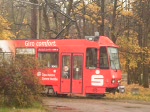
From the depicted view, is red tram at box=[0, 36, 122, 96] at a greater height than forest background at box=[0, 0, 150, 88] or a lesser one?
lesser

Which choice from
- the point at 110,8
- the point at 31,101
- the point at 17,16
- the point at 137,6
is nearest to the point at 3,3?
the point at 110,8

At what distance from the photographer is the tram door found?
21016 mm

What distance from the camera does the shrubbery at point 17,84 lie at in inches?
583

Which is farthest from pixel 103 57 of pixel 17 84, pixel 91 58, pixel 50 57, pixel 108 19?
pixel 108 19

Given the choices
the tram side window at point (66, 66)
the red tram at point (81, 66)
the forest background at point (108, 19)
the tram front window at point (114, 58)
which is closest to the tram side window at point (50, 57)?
the red tram at point (81, 66)

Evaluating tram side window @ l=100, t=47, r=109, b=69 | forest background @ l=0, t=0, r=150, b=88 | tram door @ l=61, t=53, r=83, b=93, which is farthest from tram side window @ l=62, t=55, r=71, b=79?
forest background @ l=0, t=0, r=150, b=88

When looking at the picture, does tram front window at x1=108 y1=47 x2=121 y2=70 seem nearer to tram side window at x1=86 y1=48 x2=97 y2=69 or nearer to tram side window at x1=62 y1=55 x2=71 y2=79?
tram side window at x1=86 y1=48 x2=97 y2=69

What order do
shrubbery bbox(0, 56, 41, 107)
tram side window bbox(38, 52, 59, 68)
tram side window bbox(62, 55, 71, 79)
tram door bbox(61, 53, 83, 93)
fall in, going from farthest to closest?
tram side window bbox(38, 52, 59, 68) → tram side window bbox(62, 55, 71, 79) → tram door bbox(61, 53, 83, 93) → shrubbery bbox(0, 56, 41, 107)

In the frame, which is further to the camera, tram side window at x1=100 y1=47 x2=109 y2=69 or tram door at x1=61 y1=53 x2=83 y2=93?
tram door at x1=61 y1=53 x2=83 y2=93

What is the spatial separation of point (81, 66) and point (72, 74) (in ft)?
2.19

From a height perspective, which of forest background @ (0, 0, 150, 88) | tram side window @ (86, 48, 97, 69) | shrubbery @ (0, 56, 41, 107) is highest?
forest background @ (0, 0, 150, 88)

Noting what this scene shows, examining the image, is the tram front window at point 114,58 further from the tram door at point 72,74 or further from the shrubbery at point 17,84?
the shrubbery at point 17,84

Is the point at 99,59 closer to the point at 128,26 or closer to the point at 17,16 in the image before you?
the point at 128,26

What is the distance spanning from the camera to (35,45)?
875 inches
